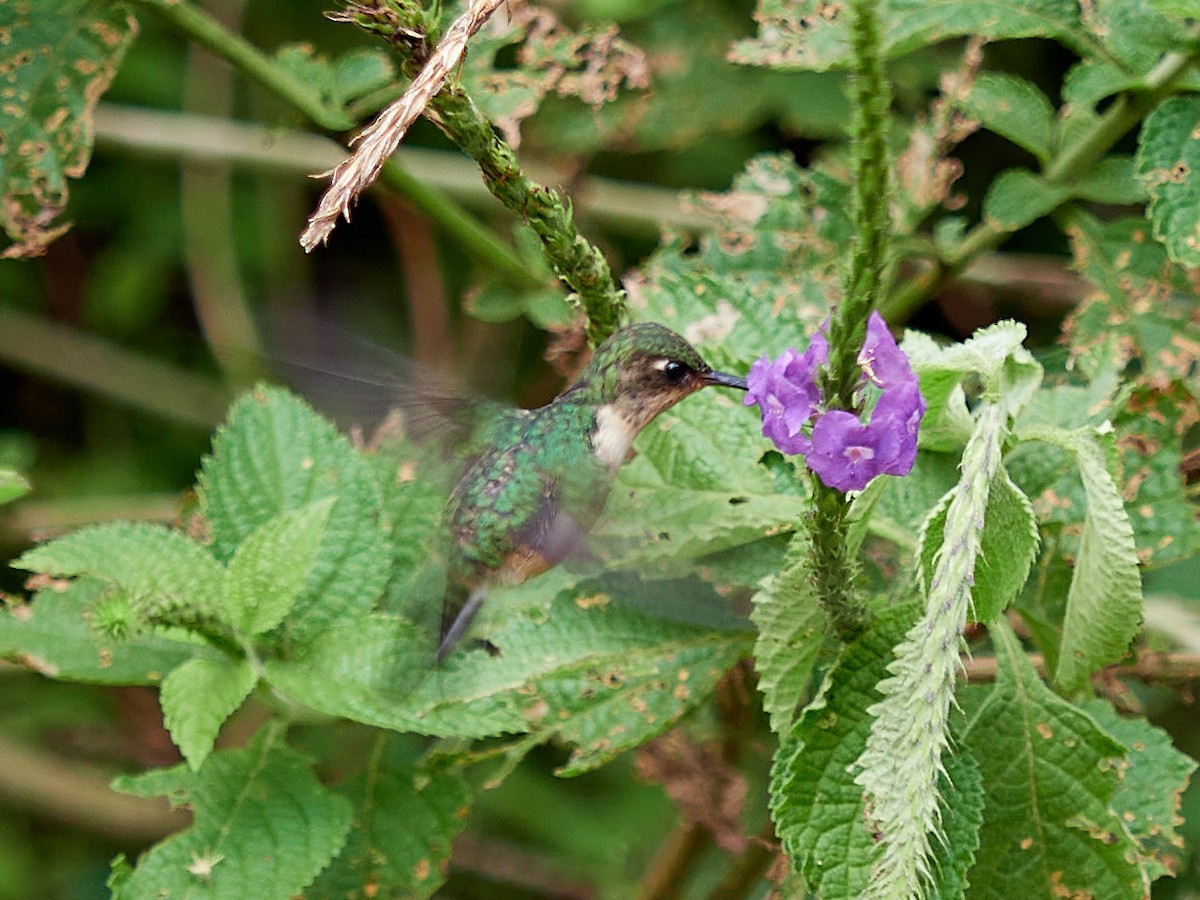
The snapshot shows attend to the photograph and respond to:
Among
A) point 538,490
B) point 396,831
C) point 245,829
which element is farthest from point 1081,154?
point 245,829

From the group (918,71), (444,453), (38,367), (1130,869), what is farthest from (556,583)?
(38,367)

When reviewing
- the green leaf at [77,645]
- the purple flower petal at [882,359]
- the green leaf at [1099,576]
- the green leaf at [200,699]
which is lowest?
the green leaf at [77,645]

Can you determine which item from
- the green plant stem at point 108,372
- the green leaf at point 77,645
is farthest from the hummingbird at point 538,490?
the green plant stem at point 108,372

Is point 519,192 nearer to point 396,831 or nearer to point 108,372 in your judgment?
point 396,831

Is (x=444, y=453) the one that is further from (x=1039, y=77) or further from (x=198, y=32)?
(x=1039, y=77)

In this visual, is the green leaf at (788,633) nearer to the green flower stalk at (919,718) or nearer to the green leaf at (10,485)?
the green flower stalk at (919,718)
